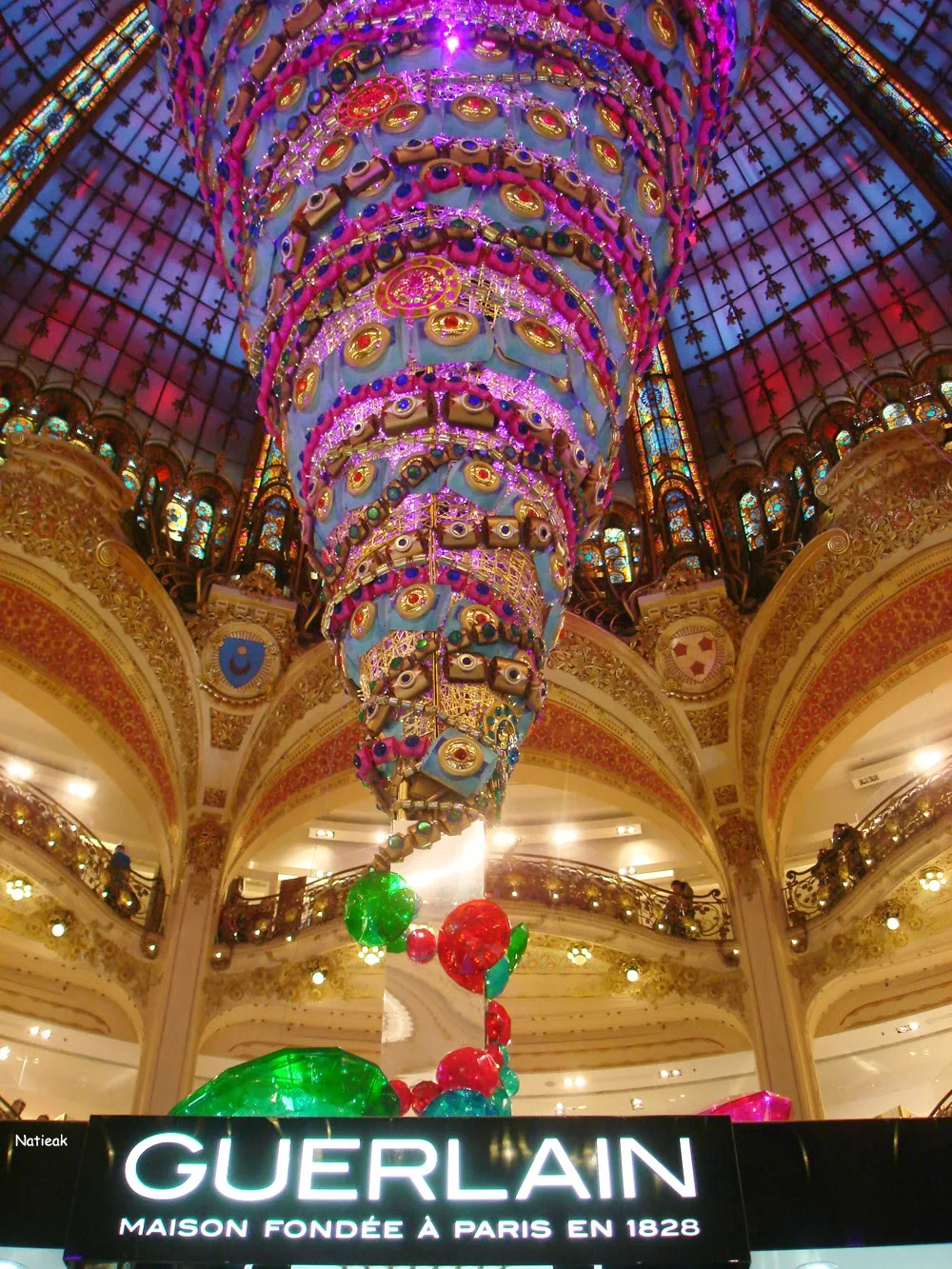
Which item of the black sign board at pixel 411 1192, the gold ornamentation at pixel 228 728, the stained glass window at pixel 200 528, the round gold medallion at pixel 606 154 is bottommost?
the black sign board at pixel 411 1192

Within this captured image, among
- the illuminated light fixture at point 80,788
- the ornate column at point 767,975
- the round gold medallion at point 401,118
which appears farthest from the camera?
the illuminated light fixture at point 80,788

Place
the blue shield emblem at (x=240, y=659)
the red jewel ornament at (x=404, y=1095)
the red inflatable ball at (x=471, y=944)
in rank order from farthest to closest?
the blue shield emblem at (x=240, y=659) → the red inflatable ball at (x=471, y=944) → the red jewel ornament at (x=404, y=1095)

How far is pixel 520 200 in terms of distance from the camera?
209 inches

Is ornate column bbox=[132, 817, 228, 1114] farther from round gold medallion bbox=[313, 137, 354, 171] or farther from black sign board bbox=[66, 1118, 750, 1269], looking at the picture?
black sign board bbox=[66, 1118, 750, 1269]

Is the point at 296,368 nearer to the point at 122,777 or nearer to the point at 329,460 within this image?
the point at 329,460

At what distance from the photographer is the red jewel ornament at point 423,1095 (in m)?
3.77

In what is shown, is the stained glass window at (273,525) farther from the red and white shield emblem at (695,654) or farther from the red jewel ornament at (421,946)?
the red jewel ornament at (421,946)

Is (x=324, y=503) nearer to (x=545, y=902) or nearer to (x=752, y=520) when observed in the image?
(x=545, y=902)

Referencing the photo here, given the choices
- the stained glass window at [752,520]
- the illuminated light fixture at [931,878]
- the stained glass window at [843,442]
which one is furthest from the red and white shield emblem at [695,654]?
the illuminated light fixture at [931,878]

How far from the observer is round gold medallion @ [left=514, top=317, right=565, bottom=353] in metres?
5.15

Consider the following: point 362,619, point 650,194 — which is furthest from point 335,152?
point 362,619

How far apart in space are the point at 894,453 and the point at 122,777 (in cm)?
937

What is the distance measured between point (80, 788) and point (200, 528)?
3589 millimetres

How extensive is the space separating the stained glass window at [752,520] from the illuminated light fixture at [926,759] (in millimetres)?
3201
